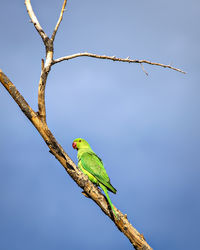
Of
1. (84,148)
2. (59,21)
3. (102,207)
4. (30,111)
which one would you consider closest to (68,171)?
(102,207)

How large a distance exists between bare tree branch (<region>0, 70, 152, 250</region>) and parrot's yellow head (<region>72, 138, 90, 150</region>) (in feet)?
7.48

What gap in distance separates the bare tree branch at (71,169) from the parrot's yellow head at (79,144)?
2.28 m

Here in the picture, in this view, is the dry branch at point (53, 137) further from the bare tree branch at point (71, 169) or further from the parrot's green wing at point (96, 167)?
the parrot's green wing at point (96, 167)

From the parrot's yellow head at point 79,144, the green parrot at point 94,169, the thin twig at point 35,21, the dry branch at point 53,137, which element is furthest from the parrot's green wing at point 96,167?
the thin twig at point 35,21

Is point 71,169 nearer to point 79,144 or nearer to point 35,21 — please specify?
point 79,144

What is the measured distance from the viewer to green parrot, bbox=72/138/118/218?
6484 millimetres

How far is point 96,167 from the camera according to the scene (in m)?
6.89

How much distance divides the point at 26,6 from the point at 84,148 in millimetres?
4306

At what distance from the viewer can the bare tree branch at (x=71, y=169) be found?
5.56 m

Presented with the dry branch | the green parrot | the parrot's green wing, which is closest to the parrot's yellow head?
the green parrot

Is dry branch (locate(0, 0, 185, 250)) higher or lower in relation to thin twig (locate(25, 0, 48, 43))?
lower

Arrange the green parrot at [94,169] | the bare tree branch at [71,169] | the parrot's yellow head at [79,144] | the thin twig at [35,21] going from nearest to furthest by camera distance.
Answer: the bare tree branch at [71,169] < the thin twig at [35,21] < the green parrot at [94,169] < the parrot's yellow head at [79,144]

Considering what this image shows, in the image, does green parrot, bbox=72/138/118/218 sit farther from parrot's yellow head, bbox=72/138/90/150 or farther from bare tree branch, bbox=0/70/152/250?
bare tree branch, bbox=0/70/152/250

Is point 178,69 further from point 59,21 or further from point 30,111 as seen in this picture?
point 30,111
